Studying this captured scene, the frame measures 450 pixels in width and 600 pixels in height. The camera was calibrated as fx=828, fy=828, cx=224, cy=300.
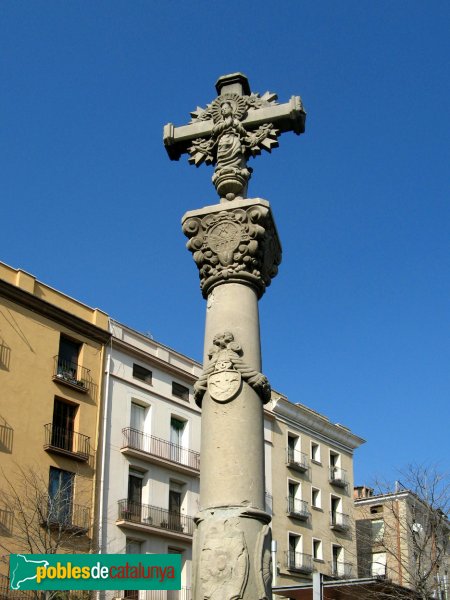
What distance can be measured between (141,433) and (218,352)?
26191 millimetres

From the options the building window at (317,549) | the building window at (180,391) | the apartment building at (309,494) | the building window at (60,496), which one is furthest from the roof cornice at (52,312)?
the building window at (317,549)

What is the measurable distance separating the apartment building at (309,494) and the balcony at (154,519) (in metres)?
6.37

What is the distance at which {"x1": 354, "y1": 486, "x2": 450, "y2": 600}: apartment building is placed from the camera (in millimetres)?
32375

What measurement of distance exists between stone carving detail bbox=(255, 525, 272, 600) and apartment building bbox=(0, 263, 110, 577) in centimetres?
2040

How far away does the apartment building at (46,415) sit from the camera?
27562 mm

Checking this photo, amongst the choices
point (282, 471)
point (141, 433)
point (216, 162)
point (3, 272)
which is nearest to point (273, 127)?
point (216, 162)

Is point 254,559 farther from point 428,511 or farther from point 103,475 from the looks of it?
point 428,511

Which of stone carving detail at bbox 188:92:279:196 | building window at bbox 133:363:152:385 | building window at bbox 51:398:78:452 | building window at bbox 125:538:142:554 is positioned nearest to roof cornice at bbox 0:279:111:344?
building window at bbox 133:363:152:385

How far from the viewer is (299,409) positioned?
43.9 metres

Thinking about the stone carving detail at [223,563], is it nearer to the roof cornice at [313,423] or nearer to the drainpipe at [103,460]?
the drainpipe at [103,460]

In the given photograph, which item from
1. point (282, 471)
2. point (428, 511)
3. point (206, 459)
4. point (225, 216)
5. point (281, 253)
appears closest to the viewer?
point (206, 459)

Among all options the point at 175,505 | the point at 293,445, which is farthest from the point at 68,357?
the point at 293,445

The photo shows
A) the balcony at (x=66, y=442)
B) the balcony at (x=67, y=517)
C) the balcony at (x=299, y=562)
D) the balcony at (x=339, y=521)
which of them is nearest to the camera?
the balcony at (x=67, y=517)
